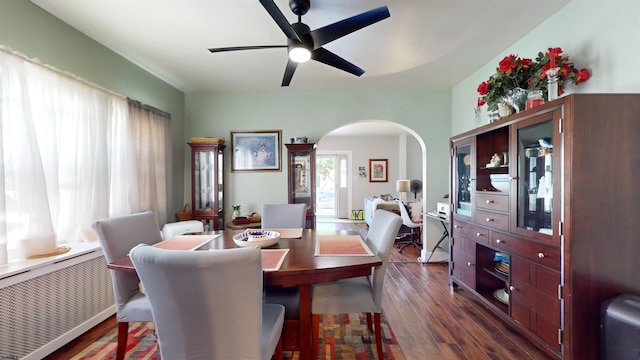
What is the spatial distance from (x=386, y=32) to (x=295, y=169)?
6.90 ft

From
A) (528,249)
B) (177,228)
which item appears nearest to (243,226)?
(177,228)

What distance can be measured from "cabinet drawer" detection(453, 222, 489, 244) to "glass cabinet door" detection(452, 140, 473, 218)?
11 centimetres

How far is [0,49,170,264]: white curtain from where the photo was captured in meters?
1.66

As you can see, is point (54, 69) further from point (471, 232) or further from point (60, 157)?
point (471, 232)

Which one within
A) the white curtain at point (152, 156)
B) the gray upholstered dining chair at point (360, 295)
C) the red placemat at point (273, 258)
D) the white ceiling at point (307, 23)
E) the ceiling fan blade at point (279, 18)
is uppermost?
the white ceiling at point (307, 23)

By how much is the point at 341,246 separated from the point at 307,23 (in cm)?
179

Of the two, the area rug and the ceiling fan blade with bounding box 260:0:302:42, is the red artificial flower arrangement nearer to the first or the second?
the ceiling fan blade with bounding box 260:0:302:42

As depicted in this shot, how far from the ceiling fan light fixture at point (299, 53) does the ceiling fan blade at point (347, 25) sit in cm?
8

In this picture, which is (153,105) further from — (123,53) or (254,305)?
(254,305)

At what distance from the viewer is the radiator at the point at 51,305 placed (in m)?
1.53

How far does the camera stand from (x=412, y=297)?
8.69 feet

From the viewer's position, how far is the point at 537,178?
182cm

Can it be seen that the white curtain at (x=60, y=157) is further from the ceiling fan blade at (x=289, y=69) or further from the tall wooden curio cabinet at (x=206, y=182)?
the ceiling fan blade at (x=289, y=69)

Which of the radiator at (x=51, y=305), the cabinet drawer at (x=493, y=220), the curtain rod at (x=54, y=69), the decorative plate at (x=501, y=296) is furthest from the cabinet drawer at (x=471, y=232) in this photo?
the curtain rod at (x=54, y=69)
